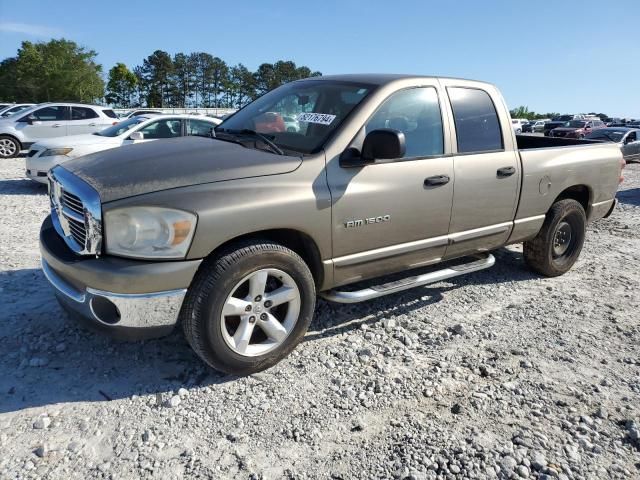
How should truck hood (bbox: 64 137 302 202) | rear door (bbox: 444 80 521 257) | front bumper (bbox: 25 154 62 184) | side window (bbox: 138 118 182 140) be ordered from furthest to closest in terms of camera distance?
side window (bbox: 138 118 182 140) < front bumper (bbox: 25 154 62 184) < rear door (bbox: 444 80 521 257) < truck hood (bbox: 64 137 302 202)

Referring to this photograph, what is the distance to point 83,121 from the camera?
13883 mm

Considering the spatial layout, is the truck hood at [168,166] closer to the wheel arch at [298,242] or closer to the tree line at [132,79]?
the wheel arch at [298,242]

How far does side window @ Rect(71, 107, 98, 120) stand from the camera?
13.8m

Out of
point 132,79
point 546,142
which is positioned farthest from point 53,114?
point 132,79

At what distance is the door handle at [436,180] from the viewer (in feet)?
11.8

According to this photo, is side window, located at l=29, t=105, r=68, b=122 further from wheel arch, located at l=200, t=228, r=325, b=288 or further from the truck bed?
wheel arch, located at l=200, t=228, r=325, b=288

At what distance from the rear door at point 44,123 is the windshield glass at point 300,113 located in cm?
1160

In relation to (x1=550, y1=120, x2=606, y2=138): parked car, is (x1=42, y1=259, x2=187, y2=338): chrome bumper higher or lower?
lower

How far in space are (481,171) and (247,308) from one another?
2.21 meters

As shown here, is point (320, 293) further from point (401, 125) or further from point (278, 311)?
point (401, 125)

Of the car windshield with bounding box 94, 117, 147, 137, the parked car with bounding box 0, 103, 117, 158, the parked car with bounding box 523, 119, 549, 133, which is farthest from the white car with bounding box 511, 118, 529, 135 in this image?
the parked car with bounding box 523, 119, 549, 133

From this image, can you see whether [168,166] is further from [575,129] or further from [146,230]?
[575,129]

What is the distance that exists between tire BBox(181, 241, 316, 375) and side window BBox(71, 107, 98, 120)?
1302cm

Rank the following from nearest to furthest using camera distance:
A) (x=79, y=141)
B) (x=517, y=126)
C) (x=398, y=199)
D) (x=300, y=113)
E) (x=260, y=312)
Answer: (x=260, y=312)
(x=398, y=199)
(x=300, y=113)
(x=79, y=141)
(x=517, y=126)
